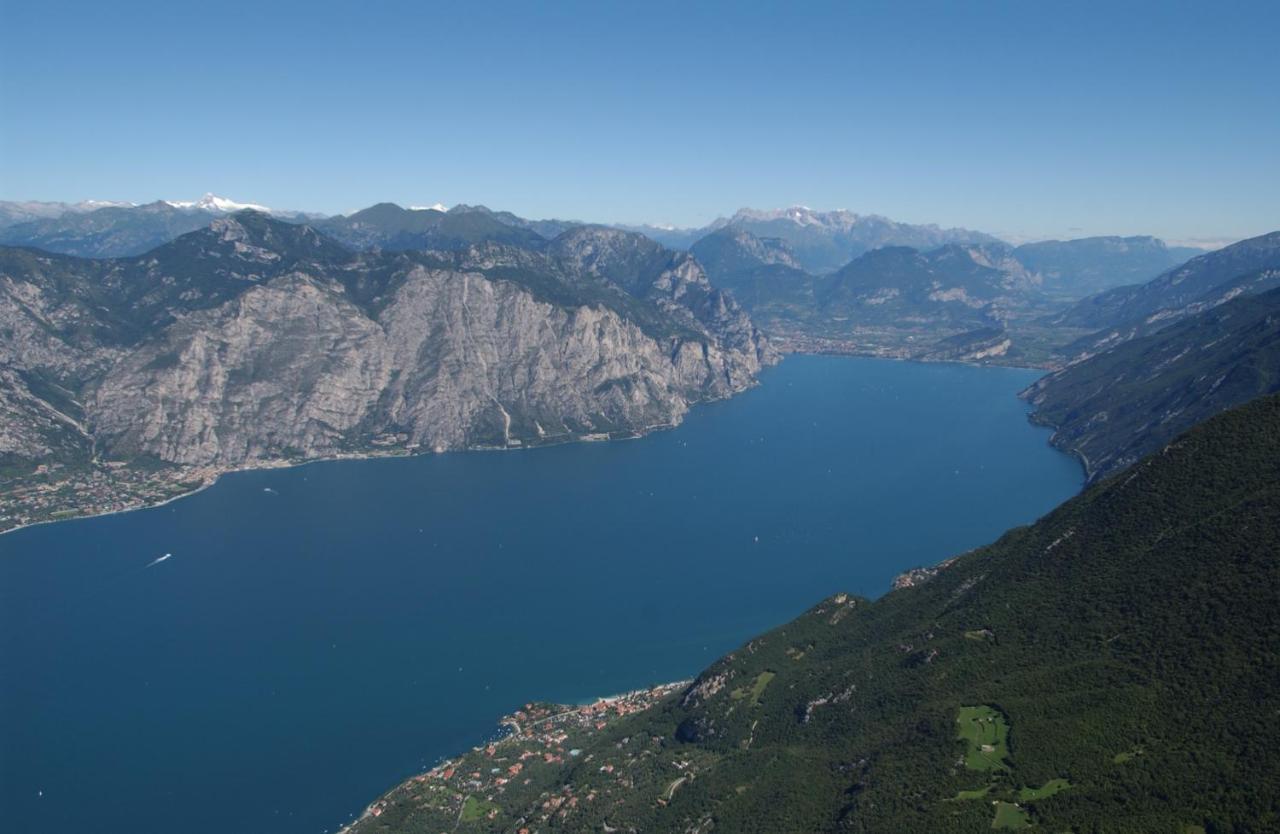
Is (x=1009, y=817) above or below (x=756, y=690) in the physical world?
above

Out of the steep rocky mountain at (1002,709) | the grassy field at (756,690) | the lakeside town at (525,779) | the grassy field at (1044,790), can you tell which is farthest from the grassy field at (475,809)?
the grassy field at (1044,790)

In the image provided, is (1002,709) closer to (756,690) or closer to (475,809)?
(756,690)

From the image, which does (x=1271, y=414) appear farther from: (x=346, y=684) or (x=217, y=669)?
(x=217, y=669)

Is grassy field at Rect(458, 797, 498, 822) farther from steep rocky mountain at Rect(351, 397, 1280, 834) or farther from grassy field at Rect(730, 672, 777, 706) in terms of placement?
grassy field at Rect(730, 672, 777, 706)

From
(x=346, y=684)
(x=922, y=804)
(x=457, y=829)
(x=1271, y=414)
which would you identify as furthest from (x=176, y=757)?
(x=1271, y=414)

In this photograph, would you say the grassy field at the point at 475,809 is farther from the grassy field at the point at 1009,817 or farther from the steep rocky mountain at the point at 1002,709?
the grassy field at the point at 1009,817

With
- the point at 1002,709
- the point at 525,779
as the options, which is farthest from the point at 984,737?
the point at 525,779
